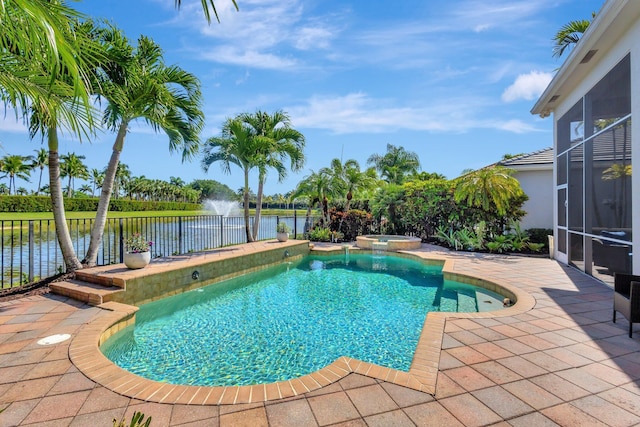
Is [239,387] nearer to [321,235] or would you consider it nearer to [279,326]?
[279,326]

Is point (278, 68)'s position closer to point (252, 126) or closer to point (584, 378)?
point (252, 126)

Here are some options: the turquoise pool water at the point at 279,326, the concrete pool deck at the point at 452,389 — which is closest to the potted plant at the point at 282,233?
the turquoise pool water at the point at 279,326

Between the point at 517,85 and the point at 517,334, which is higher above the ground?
the point at 517,85

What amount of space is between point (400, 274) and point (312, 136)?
23.0ft

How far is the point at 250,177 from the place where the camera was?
11805 millimetres

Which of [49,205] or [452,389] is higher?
[49,205]

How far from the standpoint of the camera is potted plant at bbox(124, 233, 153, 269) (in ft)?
21.0

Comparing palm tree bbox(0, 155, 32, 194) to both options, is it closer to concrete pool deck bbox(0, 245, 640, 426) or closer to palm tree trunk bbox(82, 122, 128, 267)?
palm tree trunk bbox(82, 122, 128, 267)

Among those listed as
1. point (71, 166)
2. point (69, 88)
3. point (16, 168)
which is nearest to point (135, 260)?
point (69, 88)

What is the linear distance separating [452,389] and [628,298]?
2782 mm

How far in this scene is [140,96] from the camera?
21.1 ft

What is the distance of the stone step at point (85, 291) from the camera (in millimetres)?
5062

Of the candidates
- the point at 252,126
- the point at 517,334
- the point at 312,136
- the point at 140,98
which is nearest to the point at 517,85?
the point at 312,136

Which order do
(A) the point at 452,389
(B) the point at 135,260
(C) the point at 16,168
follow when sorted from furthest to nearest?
(C) the point at 16,168, (B) the point at 135,260, (A) the point at 452,389
